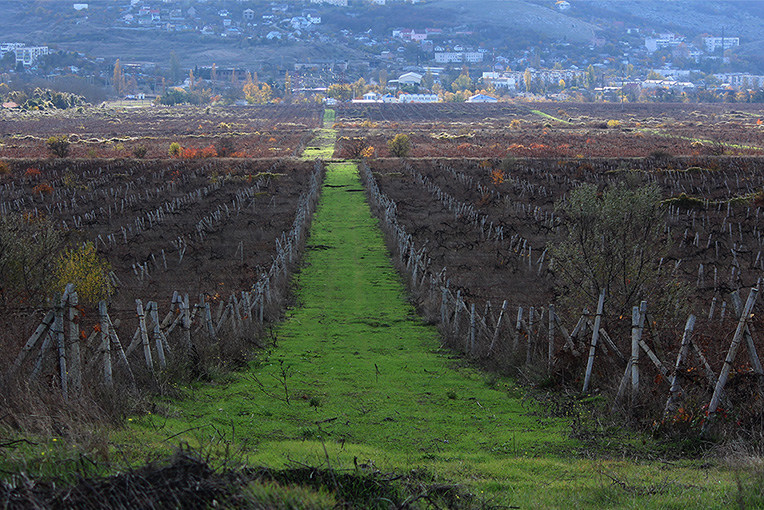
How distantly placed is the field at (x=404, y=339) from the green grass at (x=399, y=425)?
0.05m

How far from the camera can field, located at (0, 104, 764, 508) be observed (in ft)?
26.7

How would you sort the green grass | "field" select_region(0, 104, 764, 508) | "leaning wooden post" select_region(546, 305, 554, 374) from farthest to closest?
"leaning wooden post" select_region(546, 305, 554, 374)
"field" select_region(0, 104, 764, 508)
the green grass

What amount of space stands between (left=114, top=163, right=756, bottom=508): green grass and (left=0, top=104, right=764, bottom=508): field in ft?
0.15

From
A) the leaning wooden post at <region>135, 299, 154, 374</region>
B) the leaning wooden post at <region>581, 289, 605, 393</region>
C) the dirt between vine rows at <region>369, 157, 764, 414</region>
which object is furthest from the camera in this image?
the dirt between vine rows at <region>369, 157, 764, 414</region>

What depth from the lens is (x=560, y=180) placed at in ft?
157

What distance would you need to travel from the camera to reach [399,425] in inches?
384

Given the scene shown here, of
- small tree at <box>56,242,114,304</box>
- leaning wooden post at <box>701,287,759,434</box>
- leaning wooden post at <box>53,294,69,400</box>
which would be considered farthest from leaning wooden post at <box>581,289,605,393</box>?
small tree at <box>56,242,114,304</box>

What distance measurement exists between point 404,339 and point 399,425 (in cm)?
629

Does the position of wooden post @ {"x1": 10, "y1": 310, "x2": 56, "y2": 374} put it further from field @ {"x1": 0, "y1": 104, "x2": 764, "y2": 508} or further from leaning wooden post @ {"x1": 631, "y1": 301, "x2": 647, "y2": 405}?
leaning wooden post @ {"x1": 631, "y1": 301, "x2": 647, "y2": 405}

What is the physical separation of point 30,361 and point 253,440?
11.2 ft

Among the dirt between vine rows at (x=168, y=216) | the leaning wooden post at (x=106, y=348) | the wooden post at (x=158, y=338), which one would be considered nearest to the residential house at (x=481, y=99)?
the dirt between vine rows at (x=168, y=216)

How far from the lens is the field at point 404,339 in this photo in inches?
320

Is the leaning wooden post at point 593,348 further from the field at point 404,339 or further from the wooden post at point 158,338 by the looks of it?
the wooden post at point 158,338

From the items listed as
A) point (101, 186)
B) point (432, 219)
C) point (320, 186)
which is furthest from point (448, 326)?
point (101, 186)
